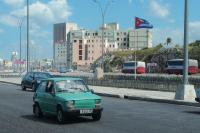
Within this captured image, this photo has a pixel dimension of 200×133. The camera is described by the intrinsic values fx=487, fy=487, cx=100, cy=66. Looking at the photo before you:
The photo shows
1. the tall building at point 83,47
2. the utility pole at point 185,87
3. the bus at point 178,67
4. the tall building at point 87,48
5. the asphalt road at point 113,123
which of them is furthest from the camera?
the tall building at point 87,48

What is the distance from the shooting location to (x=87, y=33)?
538 feet

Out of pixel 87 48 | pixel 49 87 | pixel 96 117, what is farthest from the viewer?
pixel 87 48

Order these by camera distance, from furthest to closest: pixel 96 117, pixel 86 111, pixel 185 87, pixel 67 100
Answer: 1. pixel 185 87
2. pixel 96 117
3. pixel 86 111
4. pixel 67 100

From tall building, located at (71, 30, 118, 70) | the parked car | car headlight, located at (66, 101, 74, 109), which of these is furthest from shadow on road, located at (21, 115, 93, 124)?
tall building, located at (71, 30, 118, 70)

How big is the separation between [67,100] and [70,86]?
46.6 inches

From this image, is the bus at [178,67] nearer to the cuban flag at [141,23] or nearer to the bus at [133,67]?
the bus at [133,67]

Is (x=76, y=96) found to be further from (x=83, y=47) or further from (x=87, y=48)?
(x=87, y=48)

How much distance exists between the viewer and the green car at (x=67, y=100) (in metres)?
15.1

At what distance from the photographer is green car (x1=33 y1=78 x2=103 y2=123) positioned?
1512cm

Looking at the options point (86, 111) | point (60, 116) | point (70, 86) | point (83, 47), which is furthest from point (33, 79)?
point (83, 47)

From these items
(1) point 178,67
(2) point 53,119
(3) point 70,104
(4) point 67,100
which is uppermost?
(1) point 178,67

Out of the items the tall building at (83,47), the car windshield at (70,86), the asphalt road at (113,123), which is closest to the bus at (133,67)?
the tall building at (83,47)

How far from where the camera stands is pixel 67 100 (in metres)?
15.0

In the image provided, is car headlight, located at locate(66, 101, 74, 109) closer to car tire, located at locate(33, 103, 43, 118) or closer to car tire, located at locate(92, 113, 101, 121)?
car tire, located at locate(92, 113, 101, 121)
